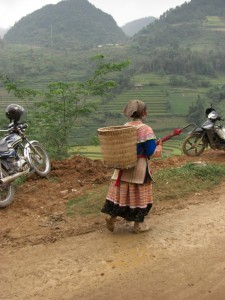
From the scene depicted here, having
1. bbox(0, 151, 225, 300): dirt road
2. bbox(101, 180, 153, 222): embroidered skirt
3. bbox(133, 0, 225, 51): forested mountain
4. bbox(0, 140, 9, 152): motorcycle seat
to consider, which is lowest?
bbox(0, 151, 225, 300): dirt road

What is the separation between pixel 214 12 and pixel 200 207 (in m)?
151

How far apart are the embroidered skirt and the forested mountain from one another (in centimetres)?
10527

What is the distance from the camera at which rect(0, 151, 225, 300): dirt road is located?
3.29 m

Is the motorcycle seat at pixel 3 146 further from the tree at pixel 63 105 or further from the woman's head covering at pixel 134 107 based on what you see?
the tree at pixel 63 105

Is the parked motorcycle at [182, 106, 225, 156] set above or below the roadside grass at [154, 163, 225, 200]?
above

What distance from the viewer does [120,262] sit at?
3752 millimetres

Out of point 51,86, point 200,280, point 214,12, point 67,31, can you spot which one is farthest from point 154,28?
point 200,280

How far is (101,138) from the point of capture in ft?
13.7

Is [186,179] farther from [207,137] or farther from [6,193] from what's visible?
[6,193]

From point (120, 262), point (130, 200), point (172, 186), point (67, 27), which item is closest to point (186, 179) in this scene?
point (172, 186)

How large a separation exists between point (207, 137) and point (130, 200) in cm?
469

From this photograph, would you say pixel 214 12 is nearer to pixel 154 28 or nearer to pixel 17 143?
pixel 154 28

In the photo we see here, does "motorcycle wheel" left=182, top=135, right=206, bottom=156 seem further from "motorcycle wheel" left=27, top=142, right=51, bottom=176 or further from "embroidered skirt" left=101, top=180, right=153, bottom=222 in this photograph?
"embroidered skirt" left=101, top=180, right=153, bottom=222

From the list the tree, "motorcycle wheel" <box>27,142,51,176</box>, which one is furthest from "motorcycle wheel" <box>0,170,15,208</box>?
the tree
